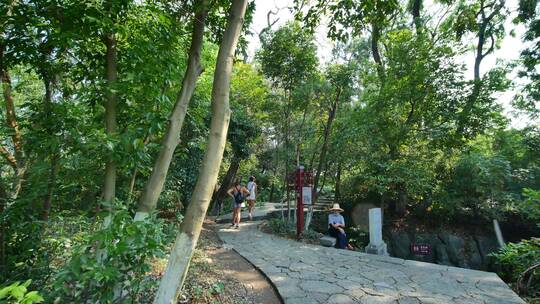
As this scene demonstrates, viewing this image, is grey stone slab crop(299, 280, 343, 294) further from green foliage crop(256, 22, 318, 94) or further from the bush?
green foliage crop(256, 22, 318, 94)

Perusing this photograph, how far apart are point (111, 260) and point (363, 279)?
13.7ft

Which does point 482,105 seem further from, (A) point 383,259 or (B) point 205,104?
(B) point 205,104

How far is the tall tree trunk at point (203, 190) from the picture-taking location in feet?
8.20

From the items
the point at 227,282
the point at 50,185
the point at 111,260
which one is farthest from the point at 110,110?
the point at 227,282

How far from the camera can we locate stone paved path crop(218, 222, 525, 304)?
4.50m

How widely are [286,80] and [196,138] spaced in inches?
121

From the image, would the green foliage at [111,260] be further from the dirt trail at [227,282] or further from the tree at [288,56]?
the tree at [288,56]

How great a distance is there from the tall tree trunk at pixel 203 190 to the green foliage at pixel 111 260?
170mm

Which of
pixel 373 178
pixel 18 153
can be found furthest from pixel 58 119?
pixel 373 178

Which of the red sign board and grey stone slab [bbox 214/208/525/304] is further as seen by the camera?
the red sign board

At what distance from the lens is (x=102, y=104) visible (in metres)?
3.35

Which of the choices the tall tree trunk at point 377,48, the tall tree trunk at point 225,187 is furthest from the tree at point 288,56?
the tall tree trunk at point 225,187

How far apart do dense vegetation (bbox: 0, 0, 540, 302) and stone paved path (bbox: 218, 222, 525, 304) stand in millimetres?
966

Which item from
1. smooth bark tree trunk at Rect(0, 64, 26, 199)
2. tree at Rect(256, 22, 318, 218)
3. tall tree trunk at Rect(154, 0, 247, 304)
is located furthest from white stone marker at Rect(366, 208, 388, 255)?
smooth bark tree trunk at Rect(0, 64, 26, 199)
